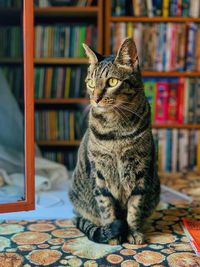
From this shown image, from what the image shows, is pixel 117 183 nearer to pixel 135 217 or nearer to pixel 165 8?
pixel 135 217

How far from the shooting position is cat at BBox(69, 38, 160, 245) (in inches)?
51.0

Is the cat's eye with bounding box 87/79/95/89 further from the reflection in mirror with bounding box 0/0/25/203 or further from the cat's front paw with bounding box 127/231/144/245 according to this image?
the cat's front paw with bounding box 127/231/144/245

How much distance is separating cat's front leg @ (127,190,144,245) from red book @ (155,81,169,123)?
1.02 meters

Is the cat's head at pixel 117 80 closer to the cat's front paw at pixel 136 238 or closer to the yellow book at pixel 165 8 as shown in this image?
the cat's front paw at pixel 136 238

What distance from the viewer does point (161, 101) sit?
90.8 inches

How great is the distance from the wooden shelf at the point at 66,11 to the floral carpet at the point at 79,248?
115 centimetres

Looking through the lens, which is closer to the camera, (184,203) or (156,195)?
Result: (156,195)

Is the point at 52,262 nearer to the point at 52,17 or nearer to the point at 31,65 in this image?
the point at 31,65

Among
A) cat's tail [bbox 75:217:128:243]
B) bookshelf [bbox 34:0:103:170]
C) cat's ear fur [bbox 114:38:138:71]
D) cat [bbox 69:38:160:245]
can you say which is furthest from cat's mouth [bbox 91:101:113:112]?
bookshelf [bbox 34:0:103:170]

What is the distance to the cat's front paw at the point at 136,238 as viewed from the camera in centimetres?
136

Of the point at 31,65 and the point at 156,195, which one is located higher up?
the point at 31,65

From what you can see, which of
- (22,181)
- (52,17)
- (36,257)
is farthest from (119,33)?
(36,257)

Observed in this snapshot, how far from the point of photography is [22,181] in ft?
4.75

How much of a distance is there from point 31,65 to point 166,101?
112 cm
